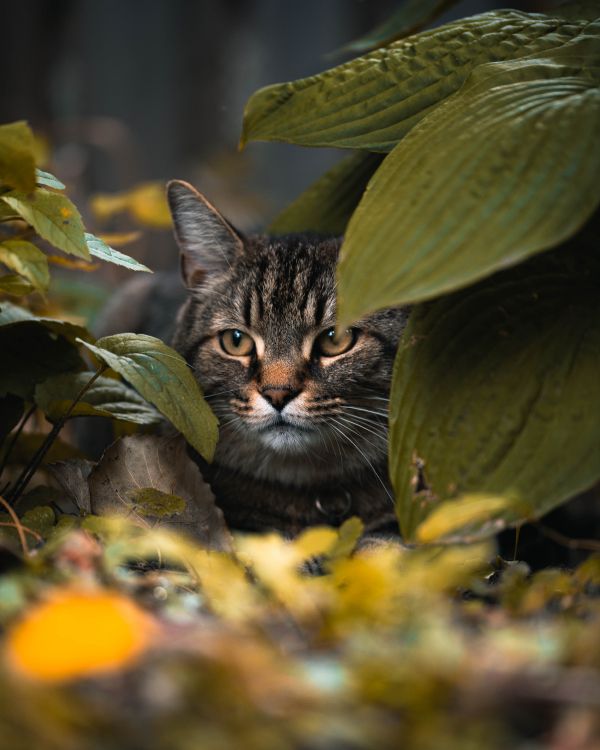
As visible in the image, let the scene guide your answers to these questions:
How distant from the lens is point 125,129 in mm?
4742

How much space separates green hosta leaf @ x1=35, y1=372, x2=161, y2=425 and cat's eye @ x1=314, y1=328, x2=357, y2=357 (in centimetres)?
38

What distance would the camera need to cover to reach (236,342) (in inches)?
71.2

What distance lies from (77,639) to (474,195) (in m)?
0.69

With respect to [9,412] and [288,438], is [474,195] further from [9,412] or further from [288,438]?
[9,412]

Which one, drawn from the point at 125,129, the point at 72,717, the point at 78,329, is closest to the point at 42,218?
the point at 78,329

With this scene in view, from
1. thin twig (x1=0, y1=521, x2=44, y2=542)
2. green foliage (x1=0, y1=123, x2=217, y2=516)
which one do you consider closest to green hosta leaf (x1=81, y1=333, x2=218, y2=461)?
green foliage (x1=0, y1=123, x2=217, y2=516)

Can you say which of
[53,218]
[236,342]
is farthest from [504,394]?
[236,342]

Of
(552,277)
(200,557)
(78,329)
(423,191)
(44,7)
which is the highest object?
(44,7)

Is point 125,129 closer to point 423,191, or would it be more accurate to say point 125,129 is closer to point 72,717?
point 423,191

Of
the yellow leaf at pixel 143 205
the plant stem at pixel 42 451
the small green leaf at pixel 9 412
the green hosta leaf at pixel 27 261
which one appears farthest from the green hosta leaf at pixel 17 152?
the yellow leaf at pixel 143 205

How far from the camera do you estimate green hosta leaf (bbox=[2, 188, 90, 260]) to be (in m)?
1.21

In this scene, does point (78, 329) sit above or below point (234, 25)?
below

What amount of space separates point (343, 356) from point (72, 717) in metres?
1.16

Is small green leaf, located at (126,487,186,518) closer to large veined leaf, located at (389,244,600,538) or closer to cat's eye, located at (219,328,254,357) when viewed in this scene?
large veined leaf, located at (389,244,600,538)
